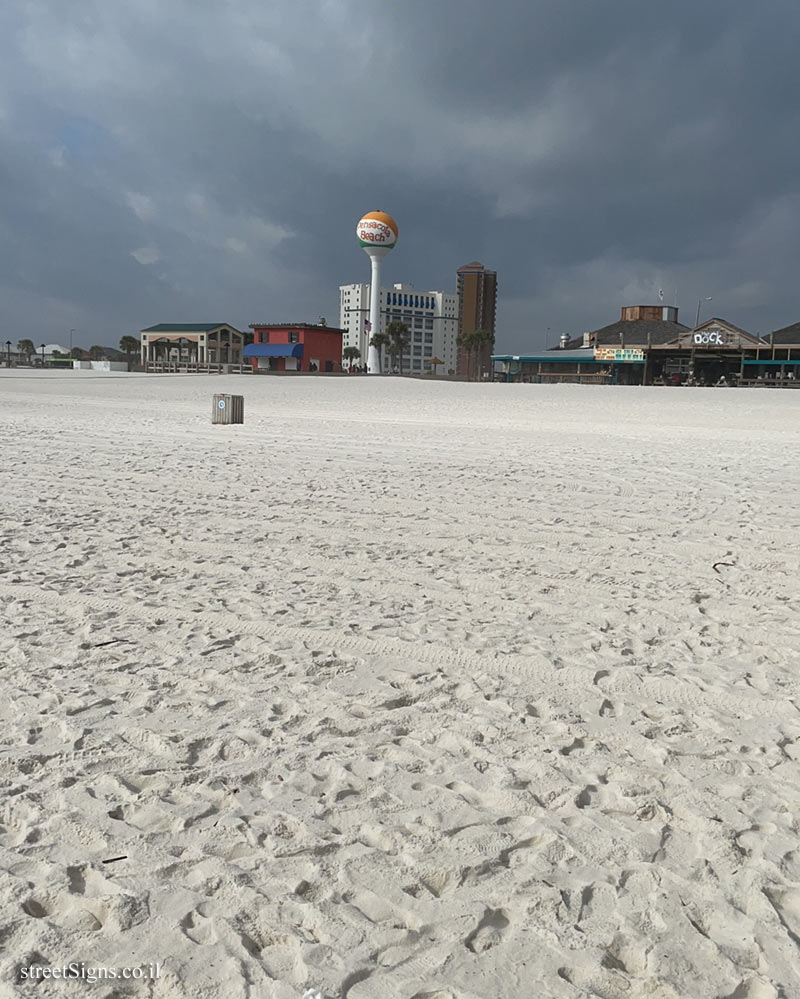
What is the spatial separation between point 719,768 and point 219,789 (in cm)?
202

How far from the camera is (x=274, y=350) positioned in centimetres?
8356

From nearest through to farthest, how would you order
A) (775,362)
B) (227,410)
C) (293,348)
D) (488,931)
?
1. (488,931)
2. (227,410)
3. (775,362)
4. (293,348)

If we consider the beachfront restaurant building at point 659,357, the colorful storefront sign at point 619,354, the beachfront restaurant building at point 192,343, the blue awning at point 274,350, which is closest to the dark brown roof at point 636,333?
the beachfront restaurant building at point 659,357

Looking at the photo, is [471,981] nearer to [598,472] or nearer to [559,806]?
[559,806]

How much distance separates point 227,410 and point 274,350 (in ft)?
220

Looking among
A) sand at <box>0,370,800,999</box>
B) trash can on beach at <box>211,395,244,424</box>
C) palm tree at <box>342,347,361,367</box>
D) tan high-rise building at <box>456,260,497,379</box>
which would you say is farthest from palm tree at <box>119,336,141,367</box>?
sand at <box>0,370,800,999</box>

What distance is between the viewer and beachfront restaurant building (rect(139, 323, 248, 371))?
85.6 meters

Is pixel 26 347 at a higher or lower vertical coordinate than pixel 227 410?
higher

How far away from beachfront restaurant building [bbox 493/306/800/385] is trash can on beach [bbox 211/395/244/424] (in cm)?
4261

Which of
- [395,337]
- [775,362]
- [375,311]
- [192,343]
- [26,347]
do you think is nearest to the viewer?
[775,362]

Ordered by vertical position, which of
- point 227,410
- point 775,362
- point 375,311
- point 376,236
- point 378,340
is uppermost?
point 376,236

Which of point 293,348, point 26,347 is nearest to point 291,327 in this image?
point 293,348

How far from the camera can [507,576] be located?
240 inches

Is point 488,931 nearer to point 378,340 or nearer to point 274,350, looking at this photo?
point 274,350
